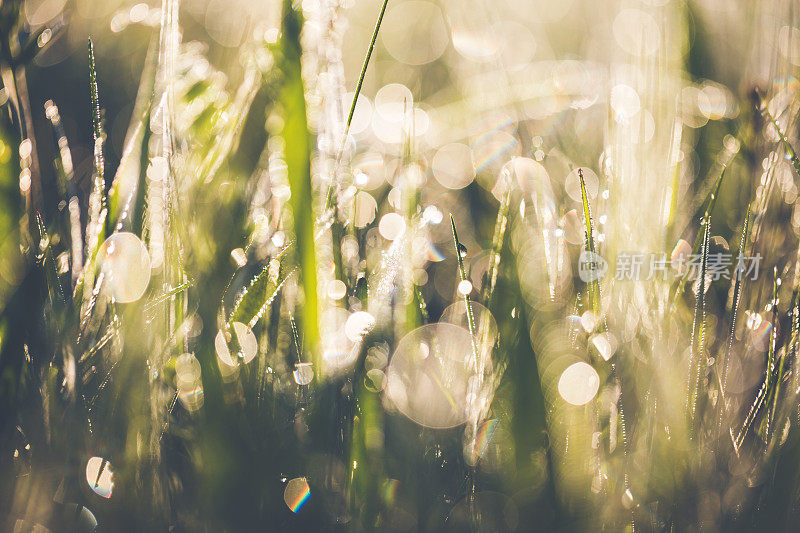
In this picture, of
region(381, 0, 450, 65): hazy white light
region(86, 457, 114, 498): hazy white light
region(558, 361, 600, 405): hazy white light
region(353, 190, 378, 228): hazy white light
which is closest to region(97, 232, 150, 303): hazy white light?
region(86, 457, 114, 498): hazy white light

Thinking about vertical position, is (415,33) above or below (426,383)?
above

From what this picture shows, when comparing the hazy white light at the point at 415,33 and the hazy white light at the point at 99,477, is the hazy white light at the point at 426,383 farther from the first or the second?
the hazy white light at the point at 415,33

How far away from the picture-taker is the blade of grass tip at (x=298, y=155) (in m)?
0.35

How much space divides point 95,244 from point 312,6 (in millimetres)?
219

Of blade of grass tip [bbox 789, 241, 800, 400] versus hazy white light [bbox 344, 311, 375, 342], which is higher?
hazy white light [bbox 344, 311, 375, 342]

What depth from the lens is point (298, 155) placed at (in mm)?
349

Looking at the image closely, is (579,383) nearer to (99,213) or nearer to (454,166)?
(99,213)

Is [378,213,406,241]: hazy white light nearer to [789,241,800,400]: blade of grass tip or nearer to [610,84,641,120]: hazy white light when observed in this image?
[610,84,641,120]: hazy white light

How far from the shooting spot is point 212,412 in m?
0.36

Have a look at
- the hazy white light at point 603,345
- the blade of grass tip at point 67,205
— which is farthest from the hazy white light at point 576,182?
the blade of grass tip at point 67,205

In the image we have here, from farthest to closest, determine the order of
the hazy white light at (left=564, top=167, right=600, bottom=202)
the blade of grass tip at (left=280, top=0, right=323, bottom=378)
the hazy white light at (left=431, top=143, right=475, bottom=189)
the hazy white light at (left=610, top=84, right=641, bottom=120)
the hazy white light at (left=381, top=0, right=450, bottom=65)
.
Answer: the hazy white light at (left=381, top=0, right=450, bottom=65), the hazy white light at (left=431, top=143, right=475, bottom=189), the hazy white light at (left=564, top=167, right=600, bottom=202), the hazy white light at (left=610, top=84, right=641, bottom=120), the blade of grass tip at (left=280, top=0, right=323, bottom=378)

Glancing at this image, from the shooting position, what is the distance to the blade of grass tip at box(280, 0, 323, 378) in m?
0.35

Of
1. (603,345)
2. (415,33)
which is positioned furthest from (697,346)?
(415,33)

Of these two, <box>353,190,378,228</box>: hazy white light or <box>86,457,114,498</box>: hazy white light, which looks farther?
<box>353,190,378,228</box>: hazy white light
